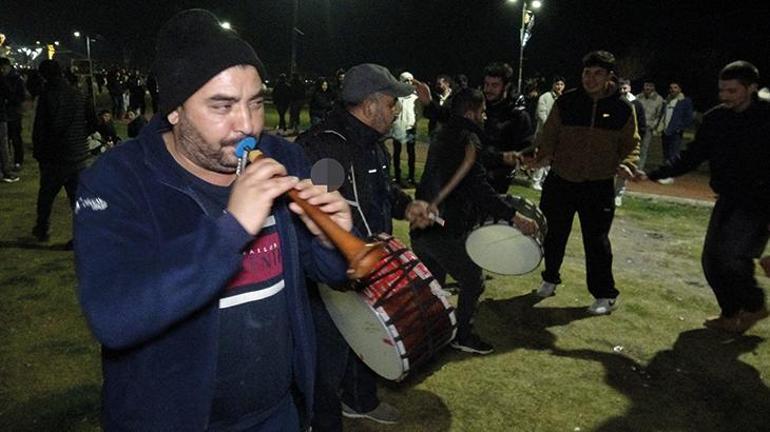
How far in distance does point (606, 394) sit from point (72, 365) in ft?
14.1

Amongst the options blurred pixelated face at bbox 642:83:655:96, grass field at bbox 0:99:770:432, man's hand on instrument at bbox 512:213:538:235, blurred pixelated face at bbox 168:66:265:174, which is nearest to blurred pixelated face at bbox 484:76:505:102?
grass field at bbox 0:99:770:432

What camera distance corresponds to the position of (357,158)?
11.1ft

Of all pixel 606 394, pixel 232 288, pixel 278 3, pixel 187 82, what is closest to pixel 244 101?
pixel 187 82

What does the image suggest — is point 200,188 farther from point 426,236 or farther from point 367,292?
point 426,236

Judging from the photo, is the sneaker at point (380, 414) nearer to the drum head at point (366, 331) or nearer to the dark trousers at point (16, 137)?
the drum head at point (366, 331)

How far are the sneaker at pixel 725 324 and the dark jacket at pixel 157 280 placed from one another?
16.5 ft

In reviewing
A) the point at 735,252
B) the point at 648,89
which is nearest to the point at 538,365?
the point at 735,252

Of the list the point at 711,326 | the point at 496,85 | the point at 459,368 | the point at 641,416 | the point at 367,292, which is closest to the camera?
the point at 367,292

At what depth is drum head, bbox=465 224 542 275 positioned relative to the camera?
459cm

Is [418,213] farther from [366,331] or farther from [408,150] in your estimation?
[408,150]

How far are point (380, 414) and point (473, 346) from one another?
1352mm

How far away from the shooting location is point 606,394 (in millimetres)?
4457

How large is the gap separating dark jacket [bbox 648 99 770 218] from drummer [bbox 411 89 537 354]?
2.07m

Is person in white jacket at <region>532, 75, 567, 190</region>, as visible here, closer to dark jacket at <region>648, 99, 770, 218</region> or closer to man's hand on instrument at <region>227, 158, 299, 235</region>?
dark jacket at <region>648, 99, 770, 218</region>
